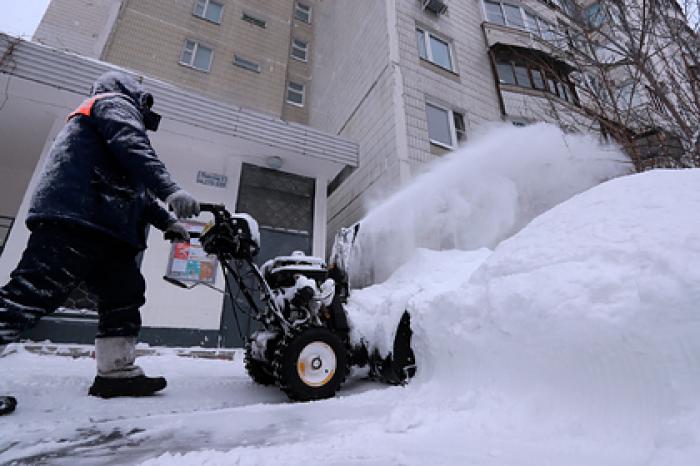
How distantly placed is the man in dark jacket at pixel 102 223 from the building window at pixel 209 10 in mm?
11387

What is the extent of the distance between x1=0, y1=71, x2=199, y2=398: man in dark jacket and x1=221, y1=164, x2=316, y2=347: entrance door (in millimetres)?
4983

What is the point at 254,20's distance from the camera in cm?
1291

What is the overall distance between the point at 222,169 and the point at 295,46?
9911 millimetres

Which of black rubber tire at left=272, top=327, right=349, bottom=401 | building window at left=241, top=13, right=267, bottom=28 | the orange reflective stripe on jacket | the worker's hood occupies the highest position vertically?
building window at left=241, top=13, right=267, bottom=28

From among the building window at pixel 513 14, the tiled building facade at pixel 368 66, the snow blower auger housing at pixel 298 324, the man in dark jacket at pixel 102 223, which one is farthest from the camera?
the building window at pixel 513 14

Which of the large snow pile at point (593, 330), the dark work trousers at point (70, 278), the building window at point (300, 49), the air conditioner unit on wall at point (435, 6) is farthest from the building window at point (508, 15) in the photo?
the dark work trousers at point (70, 278)

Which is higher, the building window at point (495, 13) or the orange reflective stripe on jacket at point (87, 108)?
the building window at point (495, 13)

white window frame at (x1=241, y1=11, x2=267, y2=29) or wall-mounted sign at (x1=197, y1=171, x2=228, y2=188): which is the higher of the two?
white window frame at (x1=241, y1=11, x2=267, y2=29)

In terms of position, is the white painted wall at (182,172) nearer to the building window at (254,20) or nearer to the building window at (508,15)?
the building window at (254,20)

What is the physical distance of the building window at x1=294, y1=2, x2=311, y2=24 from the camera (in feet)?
51.4

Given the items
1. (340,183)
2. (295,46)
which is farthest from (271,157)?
(295,46)

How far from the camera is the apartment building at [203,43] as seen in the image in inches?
392

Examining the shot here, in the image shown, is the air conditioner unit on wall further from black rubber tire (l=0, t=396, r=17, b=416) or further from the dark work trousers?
black rubber tire (l=0, t=396, r=17, b=416)

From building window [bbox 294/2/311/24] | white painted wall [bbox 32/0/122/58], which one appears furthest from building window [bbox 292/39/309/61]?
white painted wall [bbox 32/0/122/58]
